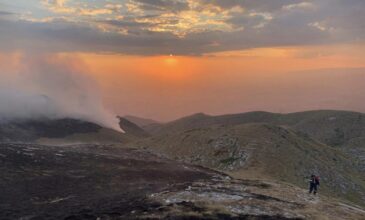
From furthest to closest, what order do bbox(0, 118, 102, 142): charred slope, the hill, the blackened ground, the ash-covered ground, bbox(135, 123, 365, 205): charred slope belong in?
the hill → bbox(0, 118, 102, 142): charred slope → bbox(135, 123, 365, 205): charred slope → the blackened ground → the ash-covered ground

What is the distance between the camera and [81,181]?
219ft

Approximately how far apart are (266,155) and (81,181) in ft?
154

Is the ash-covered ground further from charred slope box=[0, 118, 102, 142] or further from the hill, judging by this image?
charred slope box=[0, 118, 102, 142]

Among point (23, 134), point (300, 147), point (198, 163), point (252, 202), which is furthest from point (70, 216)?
point (23, 134)

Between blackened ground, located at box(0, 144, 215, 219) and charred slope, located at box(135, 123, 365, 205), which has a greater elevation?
charred slope, located at box(135, 123, 365, 205)

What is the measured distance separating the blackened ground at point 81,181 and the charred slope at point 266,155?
1107cm

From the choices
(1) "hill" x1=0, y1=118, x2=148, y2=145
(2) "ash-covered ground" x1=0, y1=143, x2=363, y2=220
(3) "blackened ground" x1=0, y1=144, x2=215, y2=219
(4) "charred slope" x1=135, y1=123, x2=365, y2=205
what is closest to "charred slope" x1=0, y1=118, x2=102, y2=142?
(1) "hill" x1=0, y1=118, x2=148, y2=145

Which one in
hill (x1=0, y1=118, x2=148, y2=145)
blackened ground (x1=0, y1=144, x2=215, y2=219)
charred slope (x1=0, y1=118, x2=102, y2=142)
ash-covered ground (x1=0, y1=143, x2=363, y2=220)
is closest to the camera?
ash-covered ground (x1=0, y1=143, x2=363, y2=220)

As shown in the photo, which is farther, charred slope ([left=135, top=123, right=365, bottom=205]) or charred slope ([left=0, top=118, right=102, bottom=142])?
charred slope ([left=0, top=118, right=102, bottom=142])

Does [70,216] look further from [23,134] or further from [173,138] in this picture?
[23,134]

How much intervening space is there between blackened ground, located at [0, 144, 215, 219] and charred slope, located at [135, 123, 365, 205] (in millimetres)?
11071

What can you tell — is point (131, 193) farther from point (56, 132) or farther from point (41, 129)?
point (41, 129)

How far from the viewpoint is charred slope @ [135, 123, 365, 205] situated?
294 feet

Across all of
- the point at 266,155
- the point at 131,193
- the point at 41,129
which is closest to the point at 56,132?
the point at 41,129
